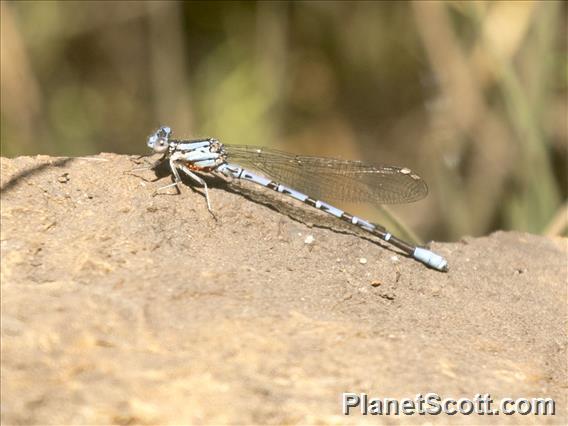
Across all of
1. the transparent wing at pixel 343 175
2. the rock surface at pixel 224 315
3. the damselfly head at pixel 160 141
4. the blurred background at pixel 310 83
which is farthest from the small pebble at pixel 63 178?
the blurred background at pixel 310 83

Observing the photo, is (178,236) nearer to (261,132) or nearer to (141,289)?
(141,289)

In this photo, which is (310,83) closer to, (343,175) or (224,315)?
(343,175)

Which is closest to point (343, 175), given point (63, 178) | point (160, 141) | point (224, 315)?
point (160, 141)

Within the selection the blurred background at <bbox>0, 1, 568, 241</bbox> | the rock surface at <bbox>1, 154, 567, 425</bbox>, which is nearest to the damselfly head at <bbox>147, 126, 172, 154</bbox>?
the rock surface at <bbox>1, 154, 567, 425</bbox>

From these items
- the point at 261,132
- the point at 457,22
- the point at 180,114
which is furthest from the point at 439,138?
the point at 180,114

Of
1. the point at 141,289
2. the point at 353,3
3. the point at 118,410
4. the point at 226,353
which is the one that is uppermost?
the point at 353,3

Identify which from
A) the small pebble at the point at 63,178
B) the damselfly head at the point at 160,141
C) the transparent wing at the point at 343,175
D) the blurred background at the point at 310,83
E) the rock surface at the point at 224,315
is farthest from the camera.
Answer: the blurred background at the point at 310,83

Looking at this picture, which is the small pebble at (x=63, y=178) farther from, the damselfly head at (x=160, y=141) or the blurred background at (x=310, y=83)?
the blurred background at (x=310, y=83)
